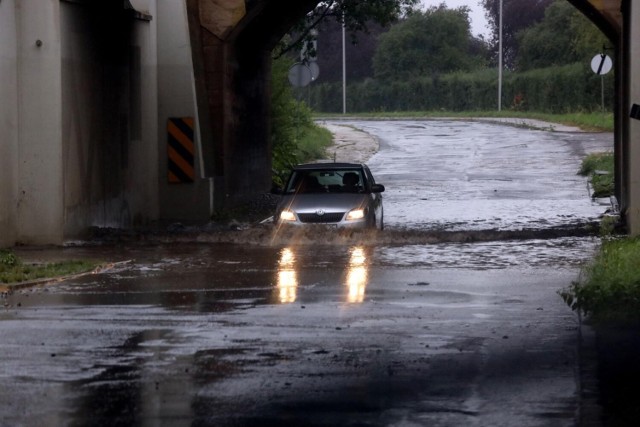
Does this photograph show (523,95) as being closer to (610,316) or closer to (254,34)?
(254,34)

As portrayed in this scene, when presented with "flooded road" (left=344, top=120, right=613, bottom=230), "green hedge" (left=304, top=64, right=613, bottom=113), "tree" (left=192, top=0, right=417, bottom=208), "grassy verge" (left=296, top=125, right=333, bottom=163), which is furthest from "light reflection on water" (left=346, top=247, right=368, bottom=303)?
"green hedge" (left=304, top=64, right=613, bottom=113)

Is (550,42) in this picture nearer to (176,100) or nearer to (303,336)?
(176,100)

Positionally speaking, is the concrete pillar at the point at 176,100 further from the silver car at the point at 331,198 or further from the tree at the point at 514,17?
the tree at the point at 514,17

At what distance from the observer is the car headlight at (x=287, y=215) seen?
66.4 ft

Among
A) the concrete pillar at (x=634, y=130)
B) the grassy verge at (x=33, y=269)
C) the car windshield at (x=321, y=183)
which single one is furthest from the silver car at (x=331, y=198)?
the grassy verge at (x=33, y=269)

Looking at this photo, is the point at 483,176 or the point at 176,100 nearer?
the point at 176,100

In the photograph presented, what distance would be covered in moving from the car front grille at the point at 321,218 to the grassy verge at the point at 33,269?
396cm

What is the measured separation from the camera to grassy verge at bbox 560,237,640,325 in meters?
12.0

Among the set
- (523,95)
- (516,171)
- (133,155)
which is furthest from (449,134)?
(133,155)

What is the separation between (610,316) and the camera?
12.0 meters

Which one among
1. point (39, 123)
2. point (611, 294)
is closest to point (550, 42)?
point (39, 123)

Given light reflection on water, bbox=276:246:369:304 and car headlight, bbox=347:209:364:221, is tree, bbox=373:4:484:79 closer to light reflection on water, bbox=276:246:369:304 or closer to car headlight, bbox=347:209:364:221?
car headlight, bbox=347:209:364:221

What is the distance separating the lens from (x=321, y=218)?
2011 centimetres

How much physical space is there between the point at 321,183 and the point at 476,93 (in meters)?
57.1
